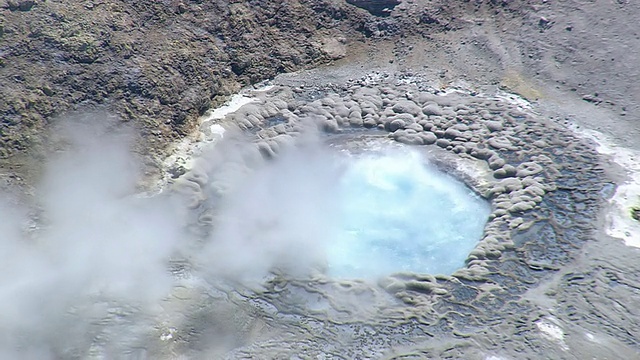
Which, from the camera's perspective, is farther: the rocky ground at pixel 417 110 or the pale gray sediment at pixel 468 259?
the rocky ground at pixel 417 110

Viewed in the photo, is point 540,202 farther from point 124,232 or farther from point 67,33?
point 67,33

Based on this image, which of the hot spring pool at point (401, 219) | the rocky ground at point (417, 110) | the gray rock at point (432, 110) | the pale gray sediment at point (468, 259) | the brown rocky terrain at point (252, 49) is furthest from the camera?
the gray rock at point (432, 110)

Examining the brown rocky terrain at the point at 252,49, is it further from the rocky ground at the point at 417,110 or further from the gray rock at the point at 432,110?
the gray rock at the point at 432,110

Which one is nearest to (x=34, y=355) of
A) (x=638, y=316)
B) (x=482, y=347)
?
(x=482, y=347)

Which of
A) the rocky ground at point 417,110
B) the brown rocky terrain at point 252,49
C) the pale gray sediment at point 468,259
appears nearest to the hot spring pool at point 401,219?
the pale gray sediment at point 468,259

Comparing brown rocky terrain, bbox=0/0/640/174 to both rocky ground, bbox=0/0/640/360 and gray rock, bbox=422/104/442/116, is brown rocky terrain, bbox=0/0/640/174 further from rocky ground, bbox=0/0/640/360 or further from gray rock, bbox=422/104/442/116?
gray rock, bbox=422/104/442/116

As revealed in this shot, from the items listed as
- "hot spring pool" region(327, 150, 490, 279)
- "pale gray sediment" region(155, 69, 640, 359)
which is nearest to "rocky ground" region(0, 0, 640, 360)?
"pale gray sediment" region(155, 69, 640, 359)
